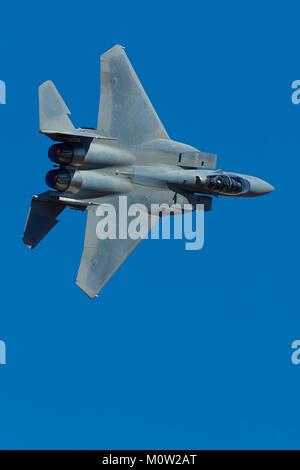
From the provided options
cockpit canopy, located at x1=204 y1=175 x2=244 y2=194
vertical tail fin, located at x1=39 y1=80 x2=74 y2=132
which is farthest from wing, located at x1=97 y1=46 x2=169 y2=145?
cockpit canopy, located at x1=204 y1=175 x2=244 y2=194

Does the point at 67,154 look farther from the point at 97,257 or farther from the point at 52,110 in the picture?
the point at 97,257

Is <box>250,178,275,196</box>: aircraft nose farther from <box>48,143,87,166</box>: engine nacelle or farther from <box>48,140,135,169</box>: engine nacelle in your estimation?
<box>48,143,87,166</box>: engine nacelle

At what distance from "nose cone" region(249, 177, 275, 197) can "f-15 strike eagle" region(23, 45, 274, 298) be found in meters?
0.09

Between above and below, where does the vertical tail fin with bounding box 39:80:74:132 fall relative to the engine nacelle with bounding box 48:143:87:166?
above

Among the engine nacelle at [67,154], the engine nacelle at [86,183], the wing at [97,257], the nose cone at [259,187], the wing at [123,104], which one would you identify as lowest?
the wing at [97,257]

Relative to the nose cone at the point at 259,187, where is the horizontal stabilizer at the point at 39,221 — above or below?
below

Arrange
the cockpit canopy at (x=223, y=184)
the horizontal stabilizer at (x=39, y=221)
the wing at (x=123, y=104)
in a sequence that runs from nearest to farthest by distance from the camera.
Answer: the horizontal stabilizer at (x=39, y=221) < the wing at (x=123, y=104) < the cockpit canopy at (x=223, y=184)

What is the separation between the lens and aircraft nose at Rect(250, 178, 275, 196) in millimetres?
20344

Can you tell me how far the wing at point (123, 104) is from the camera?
62.8 ft

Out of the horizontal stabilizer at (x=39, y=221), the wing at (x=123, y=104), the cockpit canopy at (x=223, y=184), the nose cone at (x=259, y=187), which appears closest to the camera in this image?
the horizontal stabilizer at (x=39, y=221)

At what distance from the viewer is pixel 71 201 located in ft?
60.4

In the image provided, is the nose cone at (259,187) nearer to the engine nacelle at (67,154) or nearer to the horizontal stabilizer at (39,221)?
the engine nacelle at (67,154)

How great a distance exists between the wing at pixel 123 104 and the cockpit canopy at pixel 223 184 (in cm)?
134

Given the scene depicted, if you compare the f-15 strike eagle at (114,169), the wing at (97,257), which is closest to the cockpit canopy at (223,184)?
the f-15 strike eagle at (114,169)
